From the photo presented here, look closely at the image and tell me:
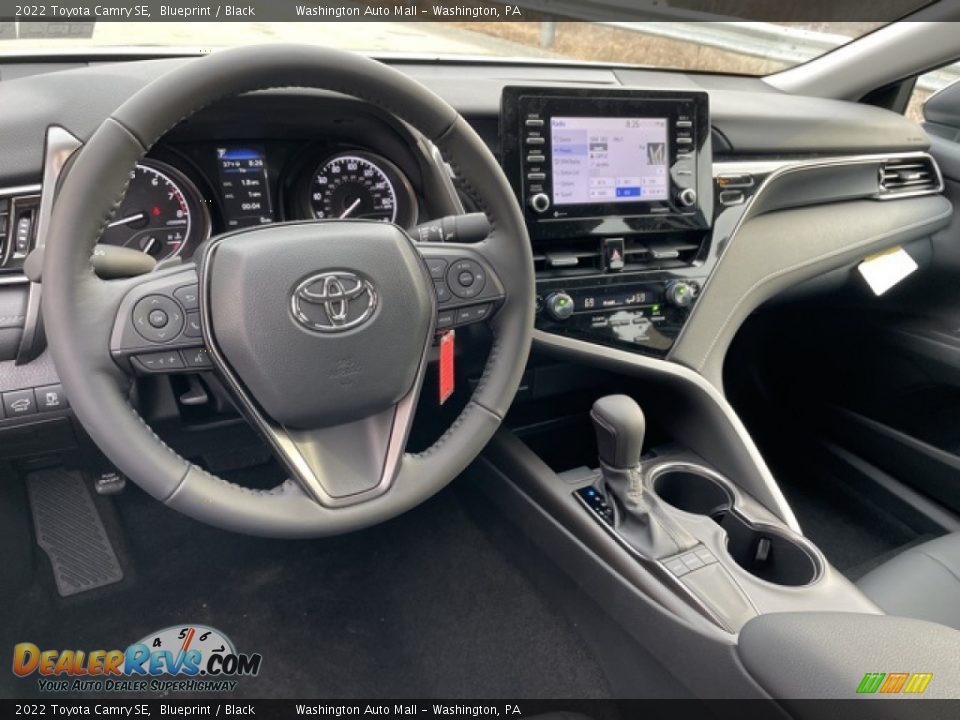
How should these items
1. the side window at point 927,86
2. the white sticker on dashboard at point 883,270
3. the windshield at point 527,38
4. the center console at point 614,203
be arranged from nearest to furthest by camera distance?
1. the windshield at point 527,38
2. the center console at point 614,203
3. the white sticker on dashboard at point 883,270
4. the side window at point 927,86

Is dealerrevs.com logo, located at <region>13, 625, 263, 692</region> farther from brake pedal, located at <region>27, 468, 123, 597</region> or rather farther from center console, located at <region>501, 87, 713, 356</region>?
center console, located at <region>501, 87, 713, 356</region>

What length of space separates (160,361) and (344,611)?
1045 millimetres

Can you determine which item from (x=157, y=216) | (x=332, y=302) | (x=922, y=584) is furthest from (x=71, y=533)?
(x=922, y=584)

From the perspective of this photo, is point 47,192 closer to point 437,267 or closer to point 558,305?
point 437,267

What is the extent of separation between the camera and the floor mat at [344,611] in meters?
1.54

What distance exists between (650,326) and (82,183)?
1.11 m

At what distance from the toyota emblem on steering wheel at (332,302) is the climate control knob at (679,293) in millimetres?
817

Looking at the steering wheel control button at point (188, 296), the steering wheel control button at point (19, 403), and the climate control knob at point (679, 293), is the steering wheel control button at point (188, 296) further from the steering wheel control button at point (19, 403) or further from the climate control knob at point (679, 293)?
the climate control knob at point (679, 293)

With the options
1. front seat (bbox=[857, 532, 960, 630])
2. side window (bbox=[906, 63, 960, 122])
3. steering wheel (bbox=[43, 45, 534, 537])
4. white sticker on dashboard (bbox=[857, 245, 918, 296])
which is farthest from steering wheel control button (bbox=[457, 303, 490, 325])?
side window (bbox=[906, 63, 960, 122])

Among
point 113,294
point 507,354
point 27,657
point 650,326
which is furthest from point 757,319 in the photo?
point 27,657

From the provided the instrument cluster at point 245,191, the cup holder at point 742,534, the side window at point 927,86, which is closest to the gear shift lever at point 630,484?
the cup holder at point 742,534

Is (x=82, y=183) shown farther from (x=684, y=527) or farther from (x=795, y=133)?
(x=795, y=133)

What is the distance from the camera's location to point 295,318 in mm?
896

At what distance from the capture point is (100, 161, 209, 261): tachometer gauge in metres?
1.12
